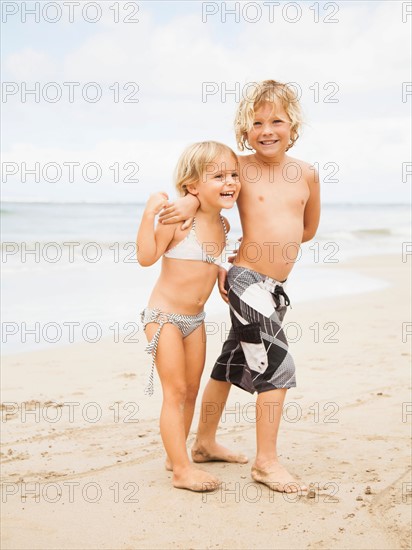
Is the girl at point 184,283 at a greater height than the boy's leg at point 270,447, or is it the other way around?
the girl at point 184,283

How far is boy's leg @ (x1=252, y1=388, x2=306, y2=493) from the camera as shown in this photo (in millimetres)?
3615

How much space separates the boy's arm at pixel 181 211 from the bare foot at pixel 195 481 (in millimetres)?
1187

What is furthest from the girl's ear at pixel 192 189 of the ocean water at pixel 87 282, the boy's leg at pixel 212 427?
the ocean water at pixel 87 282

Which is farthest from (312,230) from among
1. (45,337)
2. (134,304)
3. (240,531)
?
(134,304)

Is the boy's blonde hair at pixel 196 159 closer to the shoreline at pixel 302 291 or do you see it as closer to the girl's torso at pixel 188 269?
the girl's torso at pixel 188 269

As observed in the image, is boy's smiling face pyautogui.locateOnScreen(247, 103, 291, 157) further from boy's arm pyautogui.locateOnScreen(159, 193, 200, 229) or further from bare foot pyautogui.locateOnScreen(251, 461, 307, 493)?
bare foot pyautogui.locateOnScreen(251, 461, 307, 493)

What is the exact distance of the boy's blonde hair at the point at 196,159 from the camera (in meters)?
3.68

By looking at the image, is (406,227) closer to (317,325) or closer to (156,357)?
(317,325)

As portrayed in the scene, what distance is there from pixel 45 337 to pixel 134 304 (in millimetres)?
1871

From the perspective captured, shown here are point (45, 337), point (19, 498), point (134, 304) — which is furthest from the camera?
point (134, 304)

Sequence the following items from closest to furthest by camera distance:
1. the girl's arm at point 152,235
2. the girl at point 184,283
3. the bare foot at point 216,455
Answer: the girl's arm at point 152,235
the girl at point 184,283
the bare foot at point 216,455

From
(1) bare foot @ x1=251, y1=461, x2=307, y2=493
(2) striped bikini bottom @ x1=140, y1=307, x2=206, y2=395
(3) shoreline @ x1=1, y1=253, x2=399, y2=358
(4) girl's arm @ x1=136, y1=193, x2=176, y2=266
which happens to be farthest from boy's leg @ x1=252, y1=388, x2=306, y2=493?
(3) shoreline @ x1=1, y1=253, x2=399, y2=358

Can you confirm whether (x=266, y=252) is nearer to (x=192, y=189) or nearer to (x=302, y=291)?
(x=192, y=189)

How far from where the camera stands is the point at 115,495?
3590 mm
